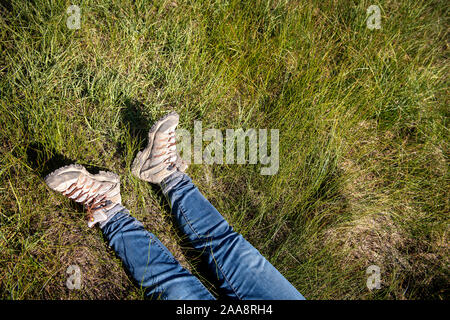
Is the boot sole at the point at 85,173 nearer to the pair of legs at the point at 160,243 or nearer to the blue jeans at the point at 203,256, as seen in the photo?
the pair of legs at the point at 160,243

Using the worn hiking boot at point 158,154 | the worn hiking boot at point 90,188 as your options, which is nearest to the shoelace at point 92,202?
the worn hiking boot at point 90,188

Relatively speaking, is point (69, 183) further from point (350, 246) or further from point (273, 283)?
point (350, 246)

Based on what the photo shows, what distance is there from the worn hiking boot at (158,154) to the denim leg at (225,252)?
8 cm

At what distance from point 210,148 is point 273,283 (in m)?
0.79

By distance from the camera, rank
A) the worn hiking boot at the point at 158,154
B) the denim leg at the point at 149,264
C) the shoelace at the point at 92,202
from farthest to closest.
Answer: the worn hiking boot at the point at 158,154 → the shoelace at the point at 92,202 → the denim leg at the point at 149,264

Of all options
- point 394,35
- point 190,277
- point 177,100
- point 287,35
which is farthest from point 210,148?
point 394,35

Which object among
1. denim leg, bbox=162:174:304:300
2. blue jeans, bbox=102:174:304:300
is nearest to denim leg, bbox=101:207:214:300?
blue jeans, bbox=102:174:304:300

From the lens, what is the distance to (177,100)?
1.75m

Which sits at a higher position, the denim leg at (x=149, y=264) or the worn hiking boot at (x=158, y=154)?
the worn hiking boot at (x=158, y=154)

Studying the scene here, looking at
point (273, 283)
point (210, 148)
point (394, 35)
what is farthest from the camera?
point (394, 35)

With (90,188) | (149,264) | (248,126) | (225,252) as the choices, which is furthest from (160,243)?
(248,126)

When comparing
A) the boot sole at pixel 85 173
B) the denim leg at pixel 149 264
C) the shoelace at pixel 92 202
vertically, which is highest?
the boot sole at pixel 85 173

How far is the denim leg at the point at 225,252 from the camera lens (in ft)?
4.09

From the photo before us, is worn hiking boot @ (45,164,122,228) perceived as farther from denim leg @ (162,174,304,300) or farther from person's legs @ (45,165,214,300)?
denim leg @ (162,174,304,300)
